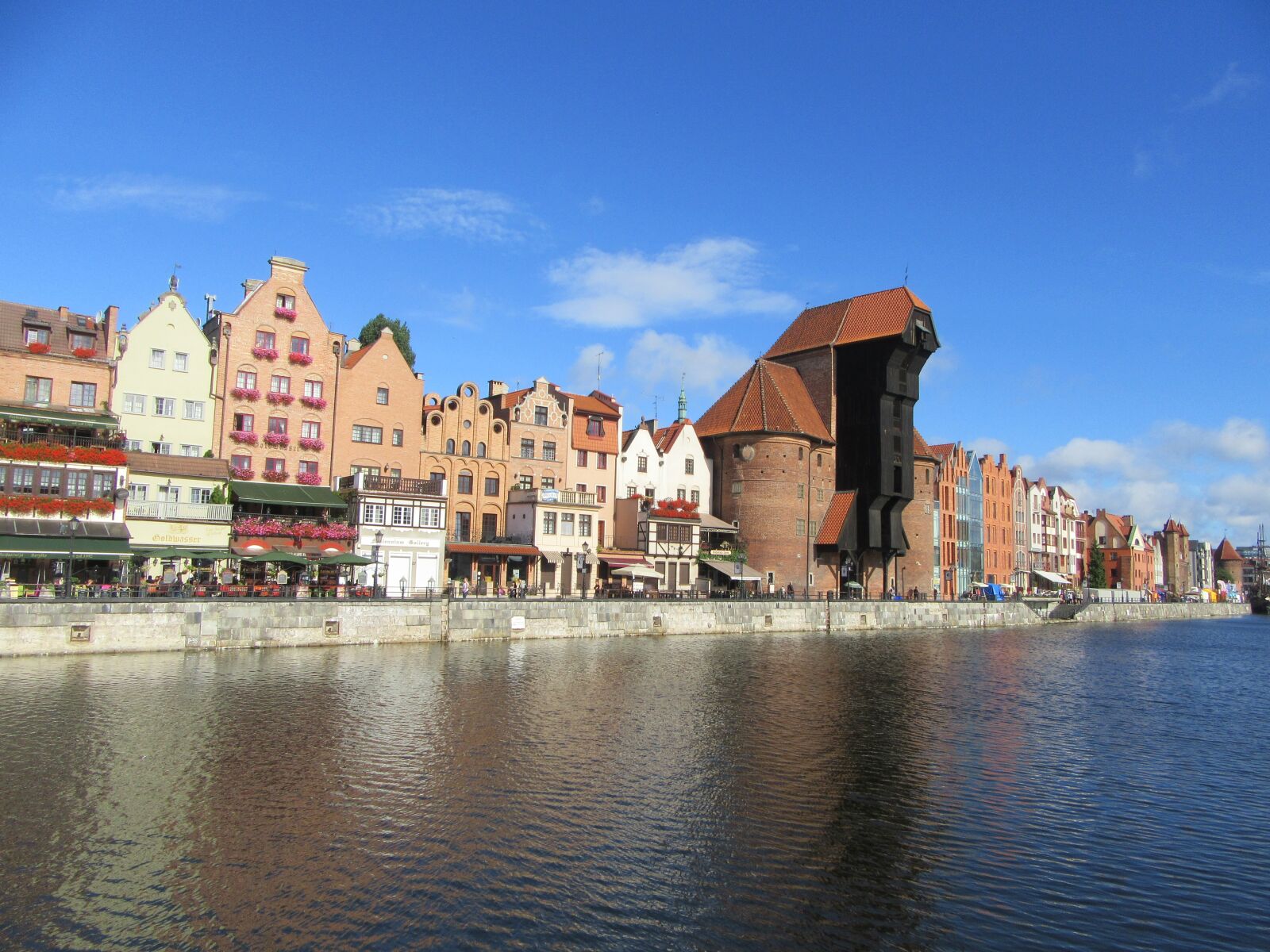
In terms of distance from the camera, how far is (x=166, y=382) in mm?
54031

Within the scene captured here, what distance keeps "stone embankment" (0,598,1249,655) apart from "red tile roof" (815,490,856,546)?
7.08 m

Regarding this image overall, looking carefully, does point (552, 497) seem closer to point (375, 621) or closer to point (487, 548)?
point (487, 548)

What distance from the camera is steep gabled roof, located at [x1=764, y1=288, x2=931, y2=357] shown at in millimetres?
81000

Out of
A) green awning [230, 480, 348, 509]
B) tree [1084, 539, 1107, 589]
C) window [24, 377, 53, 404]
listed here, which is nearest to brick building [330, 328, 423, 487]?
green awning [230, 480, 348, 509]

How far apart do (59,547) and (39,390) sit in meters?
10.4

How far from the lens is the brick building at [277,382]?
5612cm

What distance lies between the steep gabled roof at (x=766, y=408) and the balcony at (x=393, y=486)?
95.1 feet

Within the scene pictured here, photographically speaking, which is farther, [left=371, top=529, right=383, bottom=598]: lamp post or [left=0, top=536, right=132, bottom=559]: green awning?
[left=371, top=529, right=383, bottom=598]: lamp post

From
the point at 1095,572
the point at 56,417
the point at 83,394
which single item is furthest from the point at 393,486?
the point at 1095,572

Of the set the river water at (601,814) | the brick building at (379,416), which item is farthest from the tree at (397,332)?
the river water at (601,814)

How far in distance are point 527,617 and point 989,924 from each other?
3830cm

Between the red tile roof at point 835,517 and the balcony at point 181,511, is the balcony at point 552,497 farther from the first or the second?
the red tile roof at point 835,517

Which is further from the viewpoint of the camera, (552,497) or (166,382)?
(552,497)

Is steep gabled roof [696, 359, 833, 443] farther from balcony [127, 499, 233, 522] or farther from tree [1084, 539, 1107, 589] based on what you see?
tree [1084, 539, 1107, 589]
